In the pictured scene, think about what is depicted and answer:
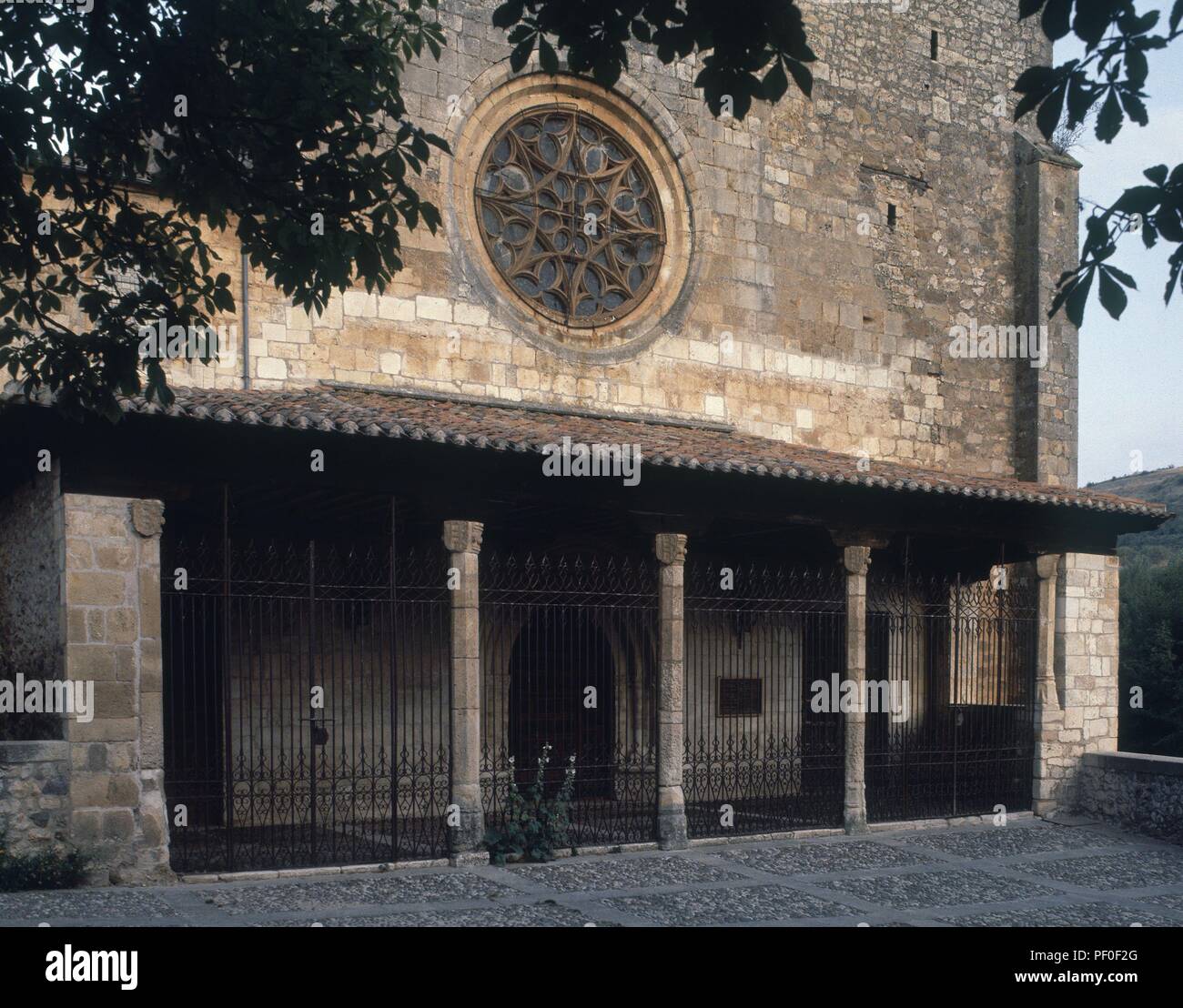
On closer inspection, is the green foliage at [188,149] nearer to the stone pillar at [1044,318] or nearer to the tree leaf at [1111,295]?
the tree leaf at [1111,295]

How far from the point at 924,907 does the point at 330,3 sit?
884 centimetres

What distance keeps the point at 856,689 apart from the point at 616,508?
9.66 feet

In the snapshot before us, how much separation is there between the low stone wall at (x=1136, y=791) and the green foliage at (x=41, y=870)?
31.1 ft

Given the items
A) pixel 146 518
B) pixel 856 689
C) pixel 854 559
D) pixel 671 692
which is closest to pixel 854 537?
pixel 854 559

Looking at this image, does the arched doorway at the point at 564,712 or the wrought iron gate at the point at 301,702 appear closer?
the wrought iron gate at the point at 301,702

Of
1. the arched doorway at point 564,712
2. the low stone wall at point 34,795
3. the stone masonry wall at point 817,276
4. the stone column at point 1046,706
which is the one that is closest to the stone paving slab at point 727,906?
the low stone wall at point 34,795

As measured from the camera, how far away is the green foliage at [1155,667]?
2058 centimetres

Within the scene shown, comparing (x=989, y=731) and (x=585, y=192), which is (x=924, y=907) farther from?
(x=585, y=192)

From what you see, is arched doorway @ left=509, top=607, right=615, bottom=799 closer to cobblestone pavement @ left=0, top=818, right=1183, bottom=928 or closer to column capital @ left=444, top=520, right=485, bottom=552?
cobblestone pavement @ left=0, top=818, right=1183, bottom=928

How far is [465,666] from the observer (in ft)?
33.5

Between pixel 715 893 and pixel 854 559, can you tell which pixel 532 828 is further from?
pixel 854 559

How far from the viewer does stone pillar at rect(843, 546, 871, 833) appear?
12.0 m

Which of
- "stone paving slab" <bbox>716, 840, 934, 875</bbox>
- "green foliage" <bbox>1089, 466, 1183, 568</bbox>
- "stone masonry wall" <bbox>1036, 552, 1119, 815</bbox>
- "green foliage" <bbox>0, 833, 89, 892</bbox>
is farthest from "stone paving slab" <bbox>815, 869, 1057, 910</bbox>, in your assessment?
"green foliage" <bbox>1089, 466, 1183, 568</bbox>

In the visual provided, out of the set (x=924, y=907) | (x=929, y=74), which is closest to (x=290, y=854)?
(x=924, y=907)
